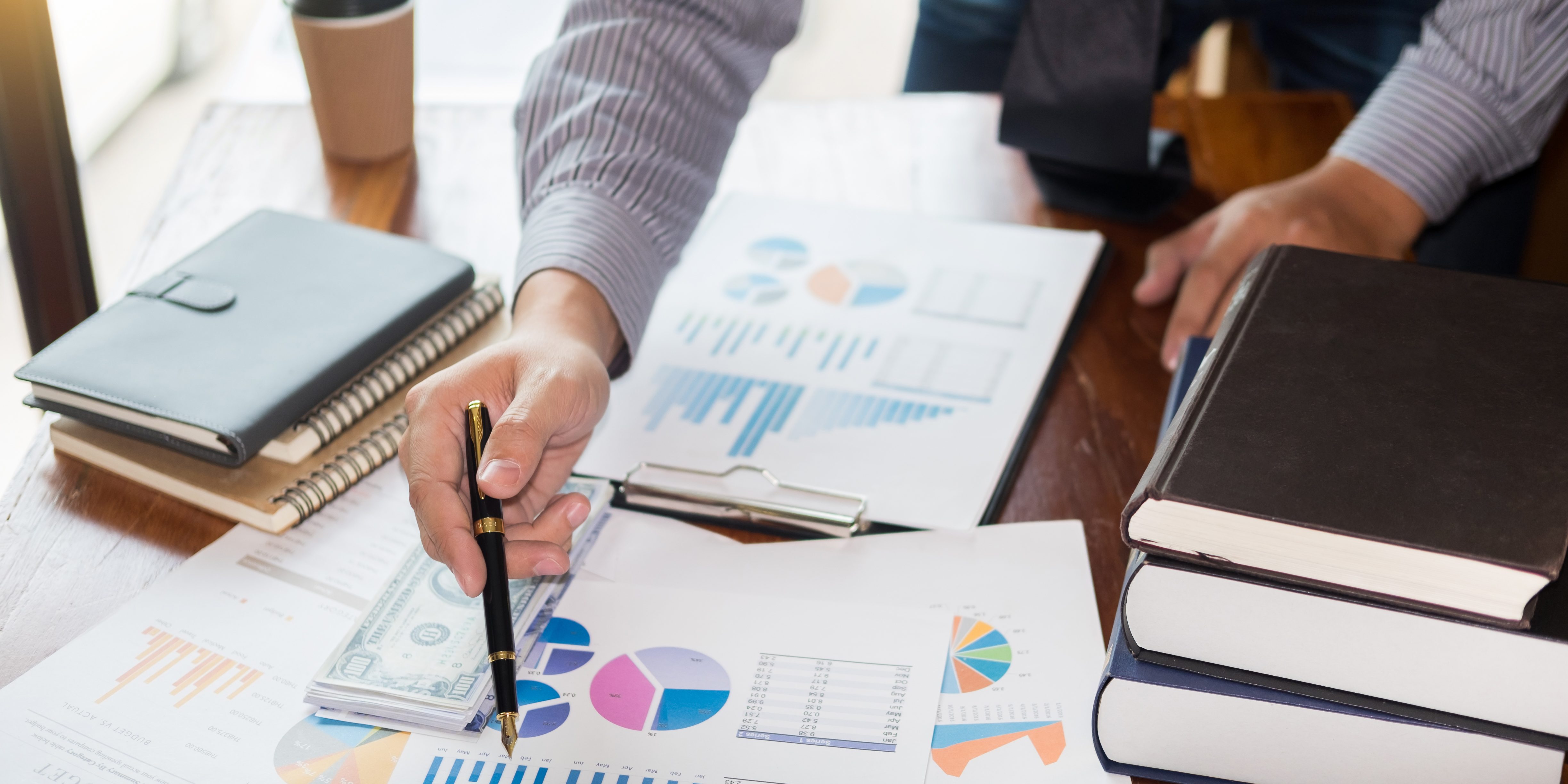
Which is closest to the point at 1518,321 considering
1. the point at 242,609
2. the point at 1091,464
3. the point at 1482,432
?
the point at 1482,432

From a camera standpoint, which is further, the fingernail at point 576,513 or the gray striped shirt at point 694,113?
the gray striped shirt at point 694,113

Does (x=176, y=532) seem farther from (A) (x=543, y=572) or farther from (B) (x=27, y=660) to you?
(A) (x=543, y=572)

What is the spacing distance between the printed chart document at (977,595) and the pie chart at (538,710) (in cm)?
9

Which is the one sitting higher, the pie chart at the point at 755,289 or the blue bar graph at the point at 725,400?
the pie chart at the point at 755,289

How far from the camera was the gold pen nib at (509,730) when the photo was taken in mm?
583

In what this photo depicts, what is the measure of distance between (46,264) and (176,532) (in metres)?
0.49

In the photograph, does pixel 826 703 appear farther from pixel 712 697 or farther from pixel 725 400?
pixel 725 400

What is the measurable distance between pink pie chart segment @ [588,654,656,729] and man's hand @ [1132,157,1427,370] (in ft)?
1.71

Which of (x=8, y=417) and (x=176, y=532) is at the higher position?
(x=176, y=532)

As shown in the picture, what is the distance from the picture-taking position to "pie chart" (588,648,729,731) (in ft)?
2.03

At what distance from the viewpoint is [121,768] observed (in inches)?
23.0

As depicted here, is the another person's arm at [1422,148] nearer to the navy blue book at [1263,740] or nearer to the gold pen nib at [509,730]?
the navy blue book at [1263,740]

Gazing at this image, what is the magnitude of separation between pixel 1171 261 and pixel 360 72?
0.80 metres

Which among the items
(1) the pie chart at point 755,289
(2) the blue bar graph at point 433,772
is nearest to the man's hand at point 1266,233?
(1) the pie chart at point 755,289
